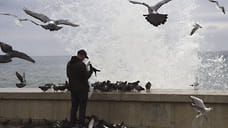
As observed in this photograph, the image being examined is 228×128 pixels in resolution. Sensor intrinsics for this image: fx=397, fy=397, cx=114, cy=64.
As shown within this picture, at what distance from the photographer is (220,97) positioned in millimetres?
7910

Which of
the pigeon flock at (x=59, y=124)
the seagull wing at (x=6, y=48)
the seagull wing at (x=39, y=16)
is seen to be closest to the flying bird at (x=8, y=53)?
the seagull wing at (x=6, y=48)

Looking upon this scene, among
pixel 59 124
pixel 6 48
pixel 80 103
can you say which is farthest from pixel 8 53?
pixel 59 124

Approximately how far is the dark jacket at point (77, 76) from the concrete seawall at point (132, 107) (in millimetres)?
978

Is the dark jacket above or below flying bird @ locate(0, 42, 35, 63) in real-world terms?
below

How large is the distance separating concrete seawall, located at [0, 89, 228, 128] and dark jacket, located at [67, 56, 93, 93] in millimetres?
978

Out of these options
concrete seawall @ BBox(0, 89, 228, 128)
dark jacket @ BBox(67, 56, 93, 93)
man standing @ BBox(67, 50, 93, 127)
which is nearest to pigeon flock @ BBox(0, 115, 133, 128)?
concrete seawall @ BBox(0, 89, 228, 128)

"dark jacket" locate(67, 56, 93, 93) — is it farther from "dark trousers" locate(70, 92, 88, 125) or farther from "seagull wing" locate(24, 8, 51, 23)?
"seagull wing" locate(24, 8, 51, 23)

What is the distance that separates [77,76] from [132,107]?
1.52 metres

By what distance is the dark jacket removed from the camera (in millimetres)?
7945

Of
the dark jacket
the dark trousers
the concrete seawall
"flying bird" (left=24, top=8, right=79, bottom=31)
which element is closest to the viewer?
"flying bird" (left=24, top=8, right=79, bottom=31)

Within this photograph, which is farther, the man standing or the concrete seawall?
the concrete seawall

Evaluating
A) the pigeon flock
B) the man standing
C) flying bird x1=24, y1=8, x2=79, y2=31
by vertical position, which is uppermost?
flying bird x1=24, y1=8, x2=79, y2=31

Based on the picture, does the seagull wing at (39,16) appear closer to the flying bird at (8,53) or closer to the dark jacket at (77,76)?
the flying bird at (8,53)

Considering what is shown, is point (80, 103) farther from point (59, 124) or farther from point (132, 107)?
point (132, 107)
